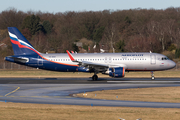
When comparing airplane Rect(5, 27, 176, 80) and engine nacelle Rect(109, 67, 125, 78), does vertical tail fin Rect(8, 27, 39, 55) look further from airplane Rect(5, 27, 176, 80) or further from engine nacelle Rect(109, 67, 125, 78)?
engine nacelle Rect(109, 67, 125, 78)

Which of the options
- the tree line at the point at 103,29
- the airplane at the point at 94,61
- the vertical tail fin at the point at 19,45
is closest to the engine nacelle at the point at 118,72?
the airplane at the point at 94,61

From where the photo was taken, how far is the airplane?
133ft

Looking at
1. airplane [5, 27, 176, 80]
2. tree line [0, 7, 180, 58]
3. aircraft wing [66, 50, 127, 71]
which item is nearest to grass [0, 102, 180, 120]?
aircraft wing [66, 50, 127, 71]

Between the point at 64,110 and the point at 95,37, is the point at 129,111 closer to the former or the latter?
the point at 64,110

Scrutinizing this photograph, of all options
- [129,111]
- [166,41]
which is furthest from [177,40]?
[129,111]

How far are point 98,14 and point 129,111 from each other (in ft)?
510

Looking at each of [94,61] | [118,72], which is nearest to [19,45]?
[94,61]

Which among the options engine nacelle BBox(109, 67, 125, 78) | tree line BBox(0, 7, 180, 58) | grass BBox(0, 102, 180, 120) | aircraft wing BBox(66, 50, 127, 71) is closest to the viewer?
grass BBox(0, 102, 180, 120)

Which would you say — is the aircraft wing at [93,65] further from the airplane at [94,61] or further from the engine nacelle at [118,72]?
the engine nacelle at [118,72]

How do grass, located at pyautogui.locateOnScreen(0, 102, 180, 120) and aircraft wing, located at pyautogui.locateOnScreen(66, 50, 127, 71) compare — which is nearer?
grass, located at pyautogui.locateOnScreen(0, 102, 180, 120)

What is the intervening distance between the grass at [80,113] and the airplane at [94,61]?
20.3 m

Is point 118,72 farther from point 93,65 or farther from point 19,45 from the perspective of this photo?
point 19,45

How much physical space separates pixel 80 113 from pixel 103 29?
431 feet

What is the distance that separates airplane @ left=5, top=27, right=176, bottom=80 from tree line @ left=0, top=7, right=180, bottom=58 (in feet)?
146
